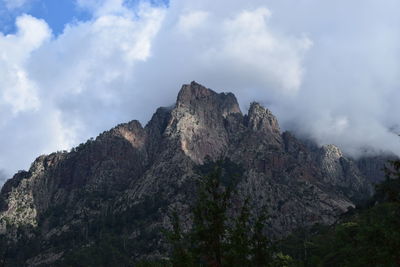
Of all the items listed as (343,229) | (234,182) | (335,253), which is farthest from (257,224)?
(343,229)

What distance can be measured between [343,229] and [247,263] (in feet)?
547

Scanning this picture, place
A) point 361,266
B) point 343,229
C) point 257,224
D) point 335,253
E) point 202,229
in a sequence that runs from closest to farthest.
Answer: point 202,229
point 257,224
point 361,266
point 335,253
point 343,229

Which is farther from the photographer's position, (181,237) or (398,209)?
(398,209)

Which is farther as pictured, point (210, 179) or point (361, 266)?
point (361, 266)

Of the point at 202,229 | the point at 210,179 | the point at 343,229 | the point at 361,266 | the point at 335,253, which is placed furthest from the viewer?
the point at 343,229

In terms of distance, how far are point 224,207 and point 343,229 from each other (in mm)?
166785

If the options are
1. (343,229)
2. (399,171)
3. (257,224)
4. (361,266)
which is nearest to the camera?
(257,224)

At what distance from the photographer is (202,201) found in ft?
112

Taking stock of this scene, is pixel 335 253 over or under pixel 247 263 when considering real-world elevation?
over

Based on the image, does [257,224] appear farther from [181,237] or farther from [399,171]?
[399,171]

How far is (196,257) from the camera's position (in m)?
33.2

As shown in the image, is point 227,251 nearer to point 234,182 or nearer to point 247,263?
point 247,263

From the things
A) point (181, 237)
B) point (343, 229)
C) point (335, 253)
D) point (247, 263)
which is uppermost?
point (343, 229)

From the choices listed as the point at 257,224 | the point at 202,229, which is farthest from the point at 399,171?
the point at 202,229
